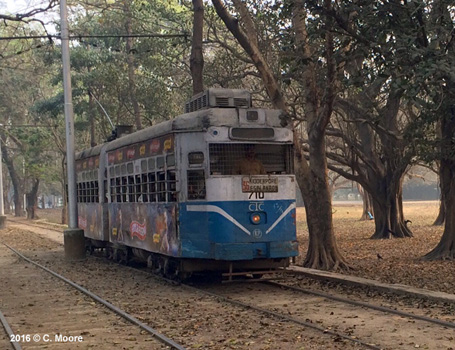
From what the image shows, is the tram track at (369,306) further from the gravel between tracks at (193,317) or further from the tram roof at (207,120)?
the tram roof at (207,120)

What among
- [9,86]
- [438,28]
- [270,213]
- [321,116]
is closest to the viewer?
[438,28]

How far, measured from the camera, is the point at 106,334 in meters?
10.4

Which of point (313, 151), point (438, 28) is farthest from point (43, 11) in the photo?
point (438, 28)

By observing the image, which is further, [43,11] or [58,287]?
[43,11]

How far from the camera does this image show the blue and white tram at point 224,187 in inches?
550

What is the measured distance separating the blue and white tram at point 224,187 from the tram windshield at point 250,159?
0.02 m

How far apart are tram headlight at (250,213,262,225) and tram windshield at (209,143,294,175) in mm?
834

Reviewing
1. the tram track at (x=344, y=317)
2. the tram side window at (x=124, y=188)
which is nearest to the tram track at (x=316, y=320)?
the tram track at (x=344, y=317)

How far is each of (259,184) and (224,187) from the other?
0.74 metres

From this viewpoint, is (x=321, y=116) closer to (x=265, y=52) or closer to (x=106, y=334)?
(x=265, y=52)

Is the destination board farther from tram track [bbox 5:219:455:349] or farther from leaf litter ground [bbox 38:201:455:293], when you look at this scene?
leaf litter ground [bbox 38:201:455:293]

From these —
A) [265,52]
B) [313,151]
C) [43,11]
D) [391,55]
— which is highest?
[43,11]

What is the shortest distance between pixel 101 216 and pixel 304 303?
387 inches

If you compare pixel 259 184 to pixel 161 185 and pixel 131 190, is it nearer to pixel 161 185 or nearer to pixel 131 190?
pixel 161 185
